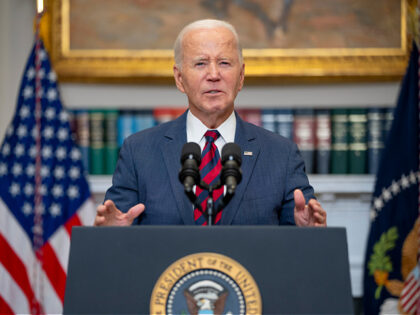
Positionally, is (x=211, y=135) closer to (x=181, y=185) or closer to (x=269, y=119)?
(x=181, y=185)

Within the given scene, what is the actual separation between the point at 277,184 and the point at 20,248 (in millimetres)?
2271

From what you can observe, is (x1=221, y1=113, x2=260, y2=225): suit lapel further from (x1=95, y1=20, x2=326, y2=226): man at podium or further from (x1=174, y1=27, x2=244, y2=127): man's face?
(x1=174, y1=27, x2=244, y2=127): man's face

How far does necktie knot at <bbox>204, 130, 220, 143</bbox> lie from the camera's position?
2062 mm

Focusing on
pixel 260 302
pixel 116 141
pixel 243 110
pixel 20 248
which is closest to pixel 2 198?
pixel 20 248

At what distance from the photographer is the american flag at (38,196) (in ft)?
11.9

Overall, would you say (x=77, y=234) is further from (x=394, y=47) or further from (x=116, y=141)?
(x=394, y=47)

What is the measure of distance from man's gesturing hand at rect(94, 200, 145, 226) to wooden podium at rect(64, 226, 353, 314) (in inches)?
8.0

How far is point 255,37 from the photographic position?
4.00 metres

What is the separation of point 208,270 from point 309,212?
440 mm

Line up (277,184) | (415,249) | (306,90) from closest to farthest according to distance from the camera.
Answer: (277,184) < (415,249) < (306,90)

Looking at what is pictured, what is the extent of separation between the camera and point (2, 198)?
12.0ft

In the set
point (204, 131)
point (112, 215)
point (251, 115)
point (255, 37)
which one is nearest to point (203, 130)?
point (204, 131)

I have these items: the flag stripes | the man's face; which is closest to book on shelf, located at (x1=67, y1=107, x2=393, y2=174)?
the flag stripes

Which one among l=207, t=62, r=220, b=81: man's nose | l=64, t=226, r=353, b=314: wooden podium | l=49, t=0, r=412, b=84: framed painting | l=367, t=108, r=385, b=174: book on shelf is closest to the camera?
l=64, t=226, r=353, b=314: wooden podium
